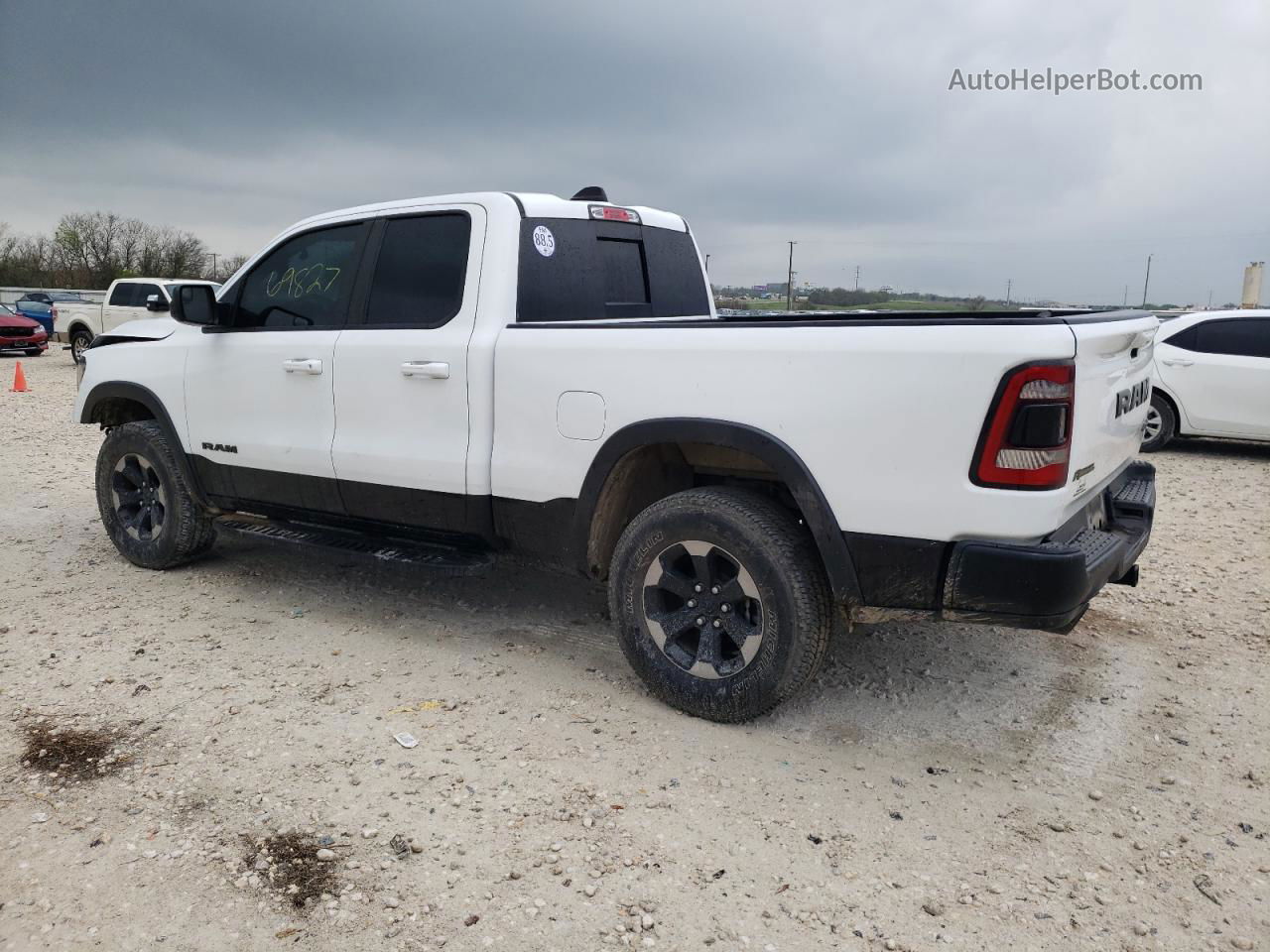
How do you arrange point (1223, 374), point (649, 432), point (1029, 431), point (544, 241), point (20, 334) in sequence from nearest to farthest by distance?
point (1029, 431) < point (649, 432) < point (544, 241) < point (1223, 374) < point (20, 334)

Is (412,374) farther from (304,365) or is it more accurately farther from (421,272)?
(304,365)

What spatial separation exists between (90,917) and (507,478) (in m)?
2.05

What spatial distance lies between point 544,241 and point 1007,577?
7.88ft

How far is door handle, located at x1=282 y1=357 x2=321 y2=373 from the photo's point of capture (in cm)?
448

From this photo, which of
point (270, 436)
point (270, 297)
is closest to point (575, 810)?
point (270, 436)

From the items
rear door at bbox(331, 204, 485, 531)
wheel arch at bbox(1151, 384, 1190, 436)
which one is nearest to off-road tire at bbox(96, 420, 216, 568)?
rear door at bbox(331, 204, 485, 531)

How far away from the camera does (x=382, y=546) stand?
14.6 ft

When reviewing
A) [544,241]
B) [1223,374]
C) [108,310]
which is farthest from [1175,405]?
[108,310]

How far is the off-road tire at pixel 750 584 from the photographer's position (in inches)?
130

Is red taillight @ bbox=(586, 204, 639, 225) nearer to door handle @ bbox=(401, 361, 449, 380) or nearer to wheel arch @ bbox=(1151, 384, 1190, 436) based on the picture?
door handle @ bbox=(401, 361, 449, 380)

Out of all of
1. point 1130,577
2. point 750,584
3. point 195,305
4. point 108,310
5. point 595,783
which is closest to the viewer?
point 595,783

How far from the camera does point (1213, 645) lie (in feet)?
14.6

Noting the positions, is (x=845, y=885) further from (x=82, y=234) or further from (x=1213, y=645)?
(x=82, y=234)

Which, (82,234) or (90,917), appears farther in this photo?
(82,234)
